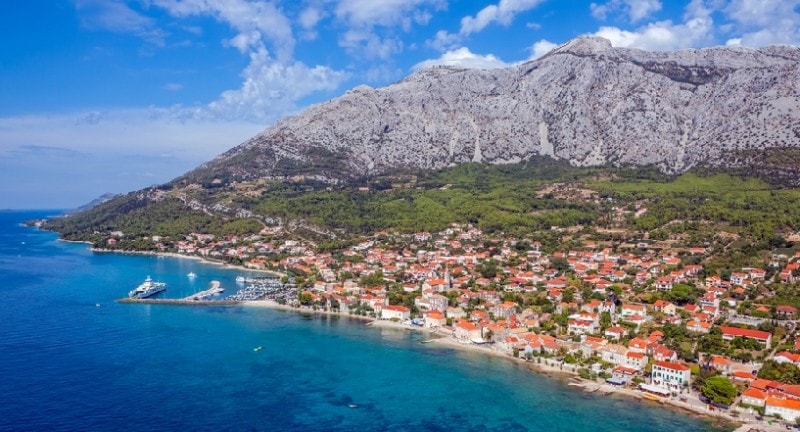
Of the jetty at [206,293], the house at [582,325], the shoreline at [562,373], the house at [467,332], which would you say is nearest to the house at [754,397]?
the shoreline at [562,373]

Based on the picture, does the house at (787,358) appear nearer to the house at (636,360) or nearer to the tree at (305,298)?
the house at (636,360)

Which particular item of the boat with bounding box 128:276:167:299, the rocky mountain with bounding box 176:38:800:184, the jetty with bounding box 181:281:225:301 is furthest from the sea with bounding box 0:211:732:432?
the rocky mountain with bounding box 176:38:800:184

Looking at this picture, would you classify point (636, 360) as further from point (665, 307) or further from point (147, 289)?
point (147, 289)

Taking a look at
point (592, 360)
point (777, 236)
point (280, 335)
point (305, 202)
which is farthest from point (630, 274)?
point (305, 202)

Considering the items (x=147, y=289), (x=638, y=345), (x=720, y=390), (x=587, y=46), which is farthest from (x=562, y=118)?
(x=720, y=390)

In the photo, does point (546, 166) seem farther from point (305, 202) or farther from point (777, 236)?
point (777, 236)
